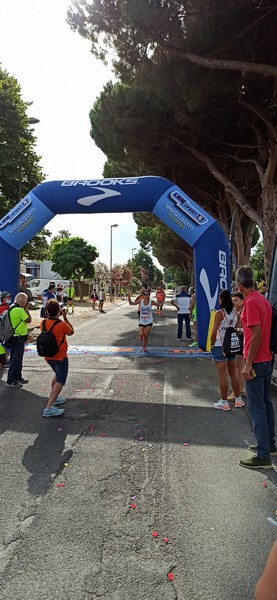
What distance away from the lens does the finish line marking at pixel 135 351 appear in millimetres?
10664

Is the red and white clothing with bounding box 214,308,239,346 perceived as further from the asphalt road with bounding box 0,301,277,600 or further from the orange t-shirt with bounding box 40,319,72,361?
the orange t-shirt with bounding box 40,319,72,361

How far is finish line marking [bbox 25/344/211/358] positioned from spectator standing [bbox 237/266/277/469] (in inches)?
250

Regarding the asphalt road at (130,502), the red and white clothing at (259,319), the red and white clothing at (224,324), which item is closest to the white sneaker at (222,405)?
the asphalt road at (130,502)

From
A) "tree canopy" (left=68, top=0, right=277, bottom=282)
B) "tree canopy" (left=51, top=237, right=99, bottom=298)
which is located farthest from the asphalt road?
"tree canopy" (left=51, top=237, right=99, bottom=298)

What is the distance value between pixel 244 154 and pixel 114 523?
1841 centimetres

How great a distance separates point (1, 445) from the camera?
4574 millimetres

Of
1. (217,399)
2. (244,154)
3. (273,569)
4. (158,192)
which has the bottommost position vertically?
(217,399)

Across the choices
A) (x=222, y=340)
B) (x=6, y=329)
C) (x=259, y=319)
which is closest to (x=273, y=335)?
(x=259, y=319)

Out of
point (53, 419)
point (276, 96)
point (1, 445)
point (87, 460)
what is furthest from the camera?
point (276, 96)

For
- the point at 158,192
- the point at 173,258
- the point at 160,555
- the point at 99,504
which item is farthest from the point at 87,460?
the point at 173,258

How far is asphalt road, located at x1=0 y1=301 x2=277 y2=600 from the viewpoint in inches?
97.3

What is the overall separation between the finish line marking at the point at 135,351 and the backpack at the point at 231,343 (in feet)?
15.5

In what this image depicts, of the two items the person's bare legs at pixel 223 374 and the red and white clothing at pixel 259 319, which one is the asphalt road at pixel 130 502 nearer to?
the person's bare legs at pixel 223 374

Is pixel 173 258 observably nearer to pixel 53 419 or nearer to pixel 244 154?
pixel 244 154
